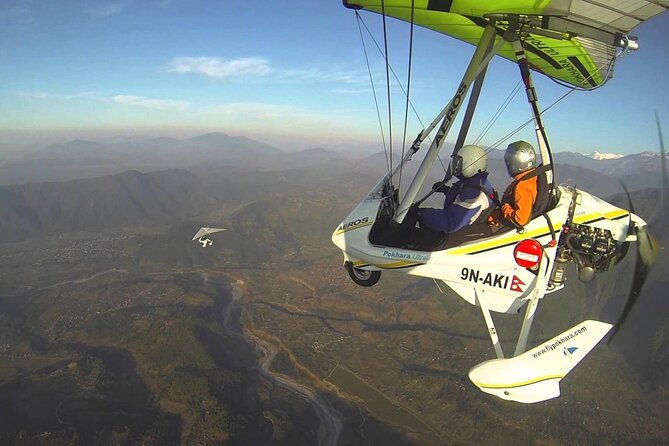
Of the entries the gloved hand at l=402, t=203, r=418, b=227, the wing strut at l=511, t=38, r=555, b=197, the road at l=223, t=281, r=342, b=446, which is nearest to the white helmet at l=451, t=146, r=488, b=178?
the wing strut at l=511, t=38, r=555, b=197

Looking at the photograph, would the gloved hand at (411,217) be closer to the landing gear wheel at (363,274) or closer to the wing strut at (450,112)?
the wing strut at (450,112)

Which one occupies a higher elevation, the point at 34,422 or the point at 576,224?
the point at 576,224

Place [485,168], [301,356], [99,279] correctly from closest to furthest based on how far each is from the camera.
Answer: [485,168], [301,356], [99,279]

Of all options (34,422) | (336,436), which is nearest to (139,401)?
(34,422)

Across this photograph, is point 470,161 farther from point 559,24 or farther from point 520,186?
point 559,24

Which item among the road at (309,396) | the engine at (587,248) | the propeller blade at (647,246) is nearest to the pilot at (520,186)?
the engine at (587,248)

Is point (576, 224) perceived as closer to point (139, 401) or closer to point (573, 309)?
point (139, 401)
